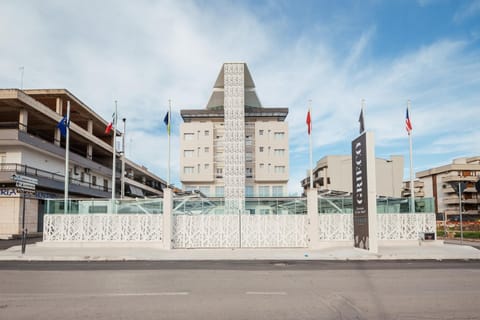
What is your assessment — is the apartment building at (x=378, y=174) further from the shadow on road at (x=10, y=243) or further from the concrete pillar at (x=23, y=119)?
the shadow on road at (x=10, y=243)

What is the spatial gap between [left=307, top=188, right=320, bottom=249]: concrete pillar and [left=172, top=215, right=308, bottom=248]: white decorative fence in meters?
0.80

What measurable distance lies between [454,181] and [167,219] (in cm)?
7867

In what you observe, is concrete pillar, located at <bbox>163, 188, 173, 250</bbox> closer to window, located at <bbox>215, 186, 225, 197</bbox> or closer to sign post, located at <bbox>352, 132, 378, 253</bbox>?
sign post, located at <bbox>352, 132, 378, 253</bbox>

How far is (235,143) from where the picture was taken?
63.1 m

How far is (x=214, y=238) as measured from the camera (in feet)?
70.6

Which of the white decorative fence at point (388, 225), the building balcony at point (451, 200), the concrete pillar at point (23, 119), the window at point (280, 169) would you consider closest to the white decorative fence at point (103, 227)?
the white decorative fence at point (388, 225)

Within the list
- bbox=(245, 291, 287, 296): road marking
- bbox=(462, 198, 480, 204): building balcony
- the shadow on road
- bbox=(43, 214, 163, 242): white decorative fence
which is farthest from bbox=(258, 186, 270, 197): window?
bbox=(245, 291, 287, 296): road marking

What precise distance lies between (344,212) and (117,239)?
489 inches

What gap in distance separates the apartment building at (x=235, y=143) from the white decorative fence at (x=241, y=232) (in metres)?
40.5

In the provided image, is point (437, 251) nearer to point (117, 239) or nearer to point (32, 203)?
point (117, 239)

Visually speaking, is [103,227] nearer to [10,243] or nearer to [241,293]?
[10,243]

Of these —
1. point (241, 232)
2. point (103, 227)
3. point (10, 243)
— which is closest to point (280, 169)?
point (10, 243)

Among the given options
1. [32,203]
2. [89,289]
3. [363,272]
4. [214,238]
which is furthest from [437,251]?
[32,203]

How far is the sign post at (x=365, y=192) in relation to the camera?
18219 millimetres
